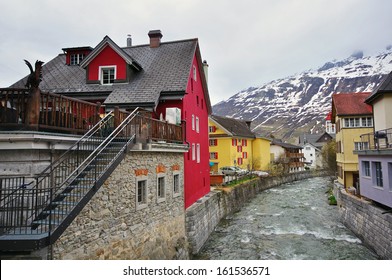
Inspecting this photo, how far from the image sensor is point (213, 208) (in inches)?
812

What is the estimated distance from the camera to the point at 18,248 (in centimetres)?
559

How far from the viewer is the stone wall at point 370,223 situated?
13.3 metres

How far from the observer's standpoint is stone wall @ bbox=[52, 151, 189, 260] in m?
7.43

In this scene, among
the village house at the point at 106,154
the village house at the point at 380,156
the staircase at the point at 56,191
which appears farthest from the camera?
the village house at the point at 380,156

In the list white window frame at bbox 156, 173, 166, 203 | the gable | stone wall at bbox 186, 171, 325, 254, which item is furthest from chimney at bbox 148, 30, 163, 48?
stone wall at bbox 186, 171, 325, 254

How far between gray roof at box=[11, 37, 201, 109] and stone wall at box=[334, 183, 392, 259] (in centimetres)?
1188

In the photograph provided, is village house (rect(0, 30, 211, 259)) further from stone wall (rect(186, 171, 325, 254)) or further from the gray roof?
stone wall (rect(186, 171, 325, 254))

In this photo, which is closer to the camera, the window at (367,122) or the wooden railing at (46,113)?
the wooden railing at (46,113)

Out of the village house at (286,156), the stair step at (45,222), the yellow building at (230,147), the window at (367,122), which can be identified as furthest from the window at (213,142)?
the stair step at (45,222)

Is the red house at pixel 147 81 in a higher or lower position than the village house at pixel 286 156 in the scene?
higher

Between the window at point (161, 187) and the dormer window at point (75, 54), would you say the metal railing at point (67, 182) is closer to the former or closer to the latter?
the window at point (161, 187)

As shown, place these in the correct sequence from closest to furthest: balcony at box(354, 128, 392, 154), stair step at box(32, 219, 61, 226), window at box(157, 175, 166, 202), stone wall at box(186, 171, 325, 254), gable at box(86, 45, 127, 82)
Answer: stair step at box(32, 219, 61, 226), window at box(157, 175, 166, 202), balcony at box(354, 128, 392, 154), stone wall at box(186, 171, 325, 254), gable at box(86, 45, 127, 82)
